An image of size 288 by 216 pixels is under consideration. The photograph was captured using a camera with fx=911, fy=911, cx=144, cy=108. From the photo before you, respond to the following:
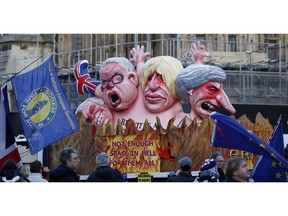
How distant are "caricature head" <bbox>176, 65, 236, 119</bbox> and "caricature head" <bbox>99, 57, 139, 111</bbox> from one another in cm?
118

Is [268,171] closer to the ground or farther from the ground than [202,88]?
closer to the ground

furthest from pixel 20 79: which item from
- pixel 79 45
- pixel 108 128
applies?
pixel 79 45

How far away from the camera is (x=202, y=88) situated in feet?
63.1

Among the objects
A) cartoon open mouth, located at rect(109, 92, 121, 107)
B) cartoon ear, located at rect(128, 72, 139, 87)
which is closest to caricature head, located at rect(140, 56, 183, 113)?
cartoon ear, located at rect(128, 72, 139, 87)

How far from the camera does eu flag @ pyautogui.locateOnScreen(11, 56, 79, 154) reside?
16.8 metres

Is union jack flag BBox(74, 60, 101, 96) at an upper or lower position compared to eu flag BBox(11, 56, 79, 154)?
upper

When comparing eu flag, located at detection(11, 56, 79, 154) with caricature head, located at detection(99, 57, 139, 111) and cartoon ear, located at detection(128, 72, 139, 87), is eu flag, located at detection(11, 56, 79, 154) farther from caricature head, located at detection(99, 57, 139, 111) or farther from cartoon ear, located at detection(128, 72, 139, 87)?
cartoon ear, located at detection(128, 72, 139, 87)

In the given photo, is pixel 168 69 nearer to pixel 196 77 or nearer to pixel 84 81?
pixel 196 77

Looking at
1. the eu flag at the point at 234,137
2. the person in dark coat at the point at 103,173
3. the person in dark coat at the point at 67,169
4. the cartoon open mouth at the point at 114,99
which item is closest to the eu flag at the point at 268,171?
the eu flag at the point at 234,137

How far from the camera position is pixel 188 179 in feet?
41.6

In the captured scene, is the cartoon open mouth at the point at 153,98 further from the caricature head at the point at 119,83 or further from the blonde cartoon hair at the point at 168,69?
the caricature head at the point at 119,83

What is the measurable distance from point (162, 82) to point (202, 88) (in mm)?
904

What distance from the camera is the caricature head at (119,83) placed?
1997 centimetres

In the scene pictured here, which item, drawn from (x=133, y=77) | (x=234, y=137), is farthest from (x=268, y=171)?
(x=133, y=77)
